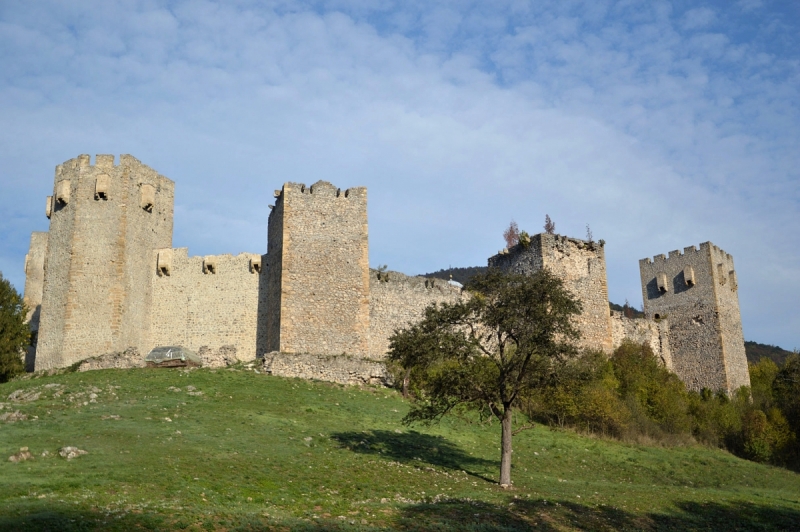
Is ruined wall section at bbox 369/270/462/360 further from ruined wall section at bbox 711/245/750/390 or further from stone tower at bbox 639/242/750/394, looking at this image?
ruined wall section at bbox 711/245/750/390

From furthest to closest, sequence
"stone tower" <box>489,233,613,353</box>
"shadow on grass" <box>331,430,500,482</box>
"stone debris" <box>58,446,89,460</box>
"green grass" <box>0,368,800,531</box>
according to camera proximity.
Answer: "stone tower" <box>489,233,613,353</box> → "shadow on grass" <box>331,430,500,482</box> → "stone debris" <box>58,446,89,460</box> → "green grass" <box>0,368,800,531</box>

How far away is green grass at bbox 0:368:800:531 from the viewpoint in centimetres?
1473

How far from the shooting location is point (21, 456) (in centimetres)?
1700

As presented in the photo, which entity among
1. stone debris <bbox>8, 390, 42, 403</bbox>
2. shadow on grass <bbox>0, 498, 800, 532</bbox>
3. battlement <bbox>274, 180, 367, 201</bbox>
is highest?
battlement <bbox>274, 180, 367, 201</bbox>

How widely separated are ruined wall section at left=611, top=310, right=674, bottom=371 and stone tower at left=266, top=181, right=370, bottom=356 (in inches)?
560

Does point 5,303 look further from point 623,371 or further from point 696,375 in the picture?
point 696,375

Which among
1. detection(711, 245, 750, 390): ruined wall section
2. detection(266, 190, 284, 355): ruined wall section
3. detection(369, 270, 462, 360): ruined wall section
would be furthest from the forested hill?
detection(266, 190, 284, 355): ruined wall section

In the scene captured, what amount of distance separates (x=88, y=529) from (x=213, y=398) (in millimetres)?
12937

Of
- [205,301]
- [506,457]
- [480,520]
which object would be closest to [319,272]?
[205,301]

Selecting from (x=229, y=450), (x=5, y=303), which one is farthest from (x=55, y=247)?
(x=229, y=450)

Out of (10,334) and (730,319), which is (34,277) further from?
(730,319)

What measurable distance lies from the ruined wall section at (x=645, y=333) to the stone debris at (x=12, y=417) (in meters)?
27.3

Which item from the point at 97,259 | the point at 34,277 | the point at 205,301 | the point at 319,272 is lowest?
the point at 205,301

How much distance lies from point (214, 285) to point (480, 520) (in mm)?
20513
